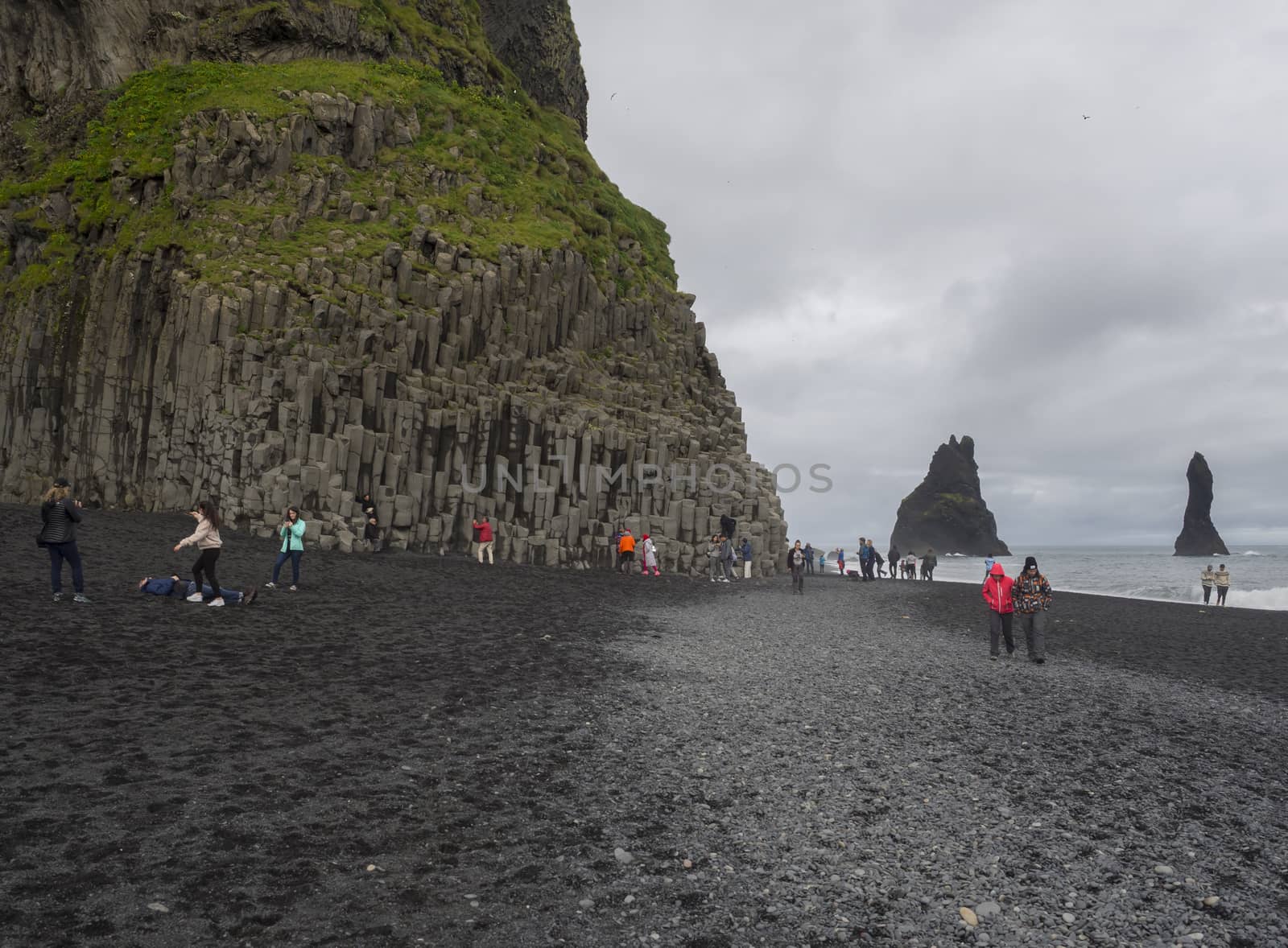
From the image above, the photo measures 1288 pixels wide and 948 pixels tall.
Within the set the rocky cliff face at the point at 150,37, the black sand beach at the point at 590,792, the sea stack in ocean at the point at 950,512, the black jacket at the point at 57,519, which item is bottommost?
the black sand beach at the point at 590,792

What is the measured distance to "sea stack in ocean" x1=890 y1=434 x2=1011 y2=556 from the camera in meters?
143

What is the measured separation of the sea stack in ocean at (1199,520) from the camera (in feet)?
465

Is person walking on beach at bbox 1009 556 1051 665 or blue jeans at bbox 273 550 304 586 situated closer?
person walking on beach at bbox 1009 556 1051 665

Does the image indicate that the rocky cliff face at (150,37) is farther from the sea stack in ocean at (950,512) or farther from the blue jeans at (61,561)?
the sea stack in ocean at (950,512)

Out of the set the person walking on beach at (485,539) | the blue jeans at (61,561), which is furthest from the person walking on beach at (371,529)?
the blue jeans at (61,561)

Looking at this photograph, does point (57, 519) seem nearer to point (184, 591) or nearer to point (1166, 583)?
point (184, 591)

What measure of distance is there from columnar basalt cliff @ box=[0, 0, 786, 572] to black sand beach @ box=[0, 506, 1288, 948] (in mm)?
17152

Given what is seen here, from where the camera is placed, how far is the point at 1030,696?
47.0 feet

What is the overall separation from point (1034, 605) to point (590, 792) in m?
13.7

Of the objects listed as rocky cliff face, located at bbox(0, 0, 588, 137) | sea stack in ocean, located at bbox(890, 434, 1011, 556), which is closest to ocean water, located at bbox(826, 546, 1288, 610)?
sea stack in ocean, located at bbox(890, 434, 1011, 556)

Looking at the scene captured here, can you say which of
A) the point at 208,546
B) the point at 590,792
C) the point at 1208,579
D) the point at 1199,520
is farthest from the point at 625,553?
the point at 1199,520

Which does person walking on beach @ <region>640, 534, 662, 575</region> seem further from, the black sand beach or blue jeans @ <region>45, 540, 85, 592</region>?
blue jeans @ <region>45, 540, 85, 592</region>

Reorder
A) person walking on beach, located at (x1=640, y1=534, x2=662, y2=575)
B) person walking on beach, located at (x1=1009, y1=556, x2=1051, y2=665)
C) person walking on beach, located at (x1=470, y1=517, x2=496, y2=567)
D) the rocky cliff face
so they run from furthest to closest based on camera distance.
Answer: the rocky cliff face
person walking on beach, located at (x1=640, y1=534, x2=662, y2=575)
person walking on beach, located at (x1=470, y1=517, x2=496, y2=567)
person walking on beach, located at (x1=1009, y1=556, x2=1051, y2=665)

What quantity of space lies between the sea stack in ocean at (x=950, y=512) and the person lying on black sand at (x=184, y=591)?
5381 inches
